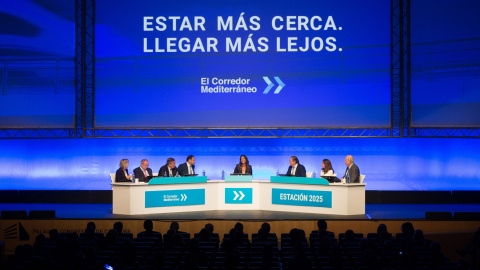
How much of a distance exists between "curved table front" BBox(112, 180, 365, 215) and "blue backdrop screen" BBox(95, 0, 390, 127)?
223 centimetres

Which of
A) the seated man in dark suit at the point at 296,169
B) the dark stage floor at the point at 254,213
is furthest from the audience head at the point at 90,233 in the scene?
the seated man in dark suit at the point at 296,169

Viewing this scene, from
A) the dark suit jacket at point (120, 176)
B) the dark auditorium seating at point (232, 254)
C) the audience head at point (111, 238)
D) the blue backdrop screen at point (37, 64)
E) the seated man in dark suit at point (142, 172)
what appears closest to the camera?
the dark auditorium seating at point (232, 254)

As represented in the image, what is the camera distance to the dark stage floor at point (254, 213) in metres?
10.4

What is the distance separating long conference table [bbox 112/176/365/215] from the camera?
10.6 m

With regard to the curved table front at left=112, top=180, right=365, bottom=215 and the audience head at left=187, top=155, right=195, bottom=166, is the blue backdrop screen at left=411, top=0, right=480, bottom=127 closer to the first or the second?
the curved table front at left=112, top=180, right=365, bottom=215

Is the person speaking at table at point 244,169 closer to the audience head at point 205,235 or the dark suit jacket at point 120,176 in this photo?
the dark suit jacket at point 120,176

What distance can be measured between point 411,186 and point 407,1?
4.50m

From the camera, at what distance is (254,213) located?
10953mm

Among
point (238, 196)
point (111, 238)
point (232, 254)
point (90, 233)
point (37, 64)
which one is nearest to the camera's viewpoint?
point (232, 254)

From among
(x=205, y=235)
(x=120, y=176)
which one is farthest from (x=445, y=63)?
(x=205, y=235)

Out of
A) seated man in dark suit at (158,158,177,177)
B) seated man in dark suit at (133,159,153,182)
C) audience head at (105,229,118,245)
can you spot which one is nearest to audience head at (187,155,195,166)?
seated man in dark suit at (158,158,177,177)

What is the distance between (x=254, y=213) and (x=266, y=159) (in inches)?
117

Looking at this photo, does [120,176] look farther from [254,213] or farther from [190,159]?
[254,213]

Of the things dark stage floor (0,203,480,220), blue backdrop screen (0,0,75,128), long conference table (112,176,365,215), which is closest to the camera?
dark stage floor (0,203,480,220)
